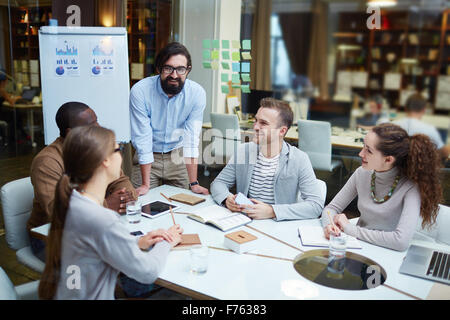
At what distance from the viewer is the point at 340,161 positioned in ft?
14.3

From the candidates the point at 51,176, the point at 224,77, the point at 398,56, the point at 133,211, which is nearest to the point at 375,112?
the point at 398,56

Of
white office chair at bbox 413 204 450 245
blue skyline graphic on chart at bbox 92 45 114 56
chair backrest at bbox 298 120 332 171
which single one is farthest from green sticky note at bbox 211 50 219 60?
white office chair at bbox 413 204 450 245

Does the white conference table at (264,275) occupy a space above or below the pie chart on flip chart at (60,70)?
below

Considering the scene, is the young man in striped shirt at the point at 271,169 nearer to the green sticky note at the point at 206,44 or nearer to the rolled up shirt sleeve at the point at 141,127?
the rolled up shirt sleeve at the point at 141,127

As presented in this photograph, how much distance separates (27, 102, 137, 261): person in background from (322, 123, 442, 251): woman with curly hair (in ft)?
3.37

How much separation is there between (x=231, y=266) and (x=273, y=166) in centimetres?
86

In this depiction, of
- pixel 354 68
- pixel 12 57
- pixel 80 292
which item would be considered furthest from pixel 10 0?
pixel 354 68

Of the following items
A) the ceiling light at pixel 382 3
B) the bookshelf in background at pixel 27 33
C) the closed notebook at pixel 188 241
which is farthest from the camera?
the bookshelf in background at pixel 27 33

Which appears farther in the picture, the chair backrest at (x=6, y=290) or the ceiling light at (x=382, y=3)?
the chair backrest at (x=6, y=290)

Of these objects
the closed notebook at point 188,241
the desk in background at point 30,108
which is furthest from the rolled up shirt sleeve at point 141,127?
the desk in background at point 30,108

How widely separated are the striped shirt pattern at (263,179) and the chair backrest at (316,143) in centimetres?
200

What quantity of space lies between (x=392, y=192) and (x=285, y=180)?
1.86 ft

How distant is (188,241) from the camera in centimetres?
163

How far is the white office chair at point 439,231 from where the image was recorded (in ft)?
6.14
